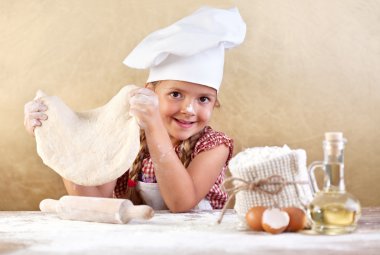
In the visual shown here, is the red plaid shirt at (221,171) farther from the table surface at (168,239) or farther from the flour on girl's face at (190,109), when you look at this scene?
the table surface at (168,239)

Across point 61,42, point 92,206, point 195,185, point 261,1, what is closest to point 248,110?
point 261,1

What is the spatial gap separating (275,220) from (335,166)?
147mm

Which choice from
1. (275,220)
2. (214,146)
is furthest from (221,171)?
(275,220)

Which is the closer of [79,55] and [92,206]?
[92,206]

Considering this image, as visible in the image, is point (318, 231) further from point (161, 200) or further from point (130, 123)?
point (161, 200)

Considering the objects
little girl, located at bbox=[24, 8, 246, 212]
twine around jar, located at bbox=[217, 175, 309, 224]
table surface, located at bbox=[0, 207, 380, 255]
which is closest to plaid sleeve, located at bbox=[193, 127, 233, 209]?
little girl, located at bbox=[24, 8, 246, 212]

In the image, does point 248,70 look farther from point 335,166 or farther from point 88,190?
point 335,166

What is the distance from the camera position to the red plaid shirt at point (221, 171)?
5.97ft

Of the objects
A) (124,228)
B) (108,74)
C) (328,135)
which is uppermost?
(108,74)

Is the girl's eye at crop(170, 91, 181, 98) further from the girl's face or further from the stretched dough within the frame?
the stretched dough

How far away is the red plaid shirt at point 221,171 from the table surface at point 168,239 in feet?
1.83

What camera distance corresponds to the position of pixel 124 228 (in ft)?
3.84

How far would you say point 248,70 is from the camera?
83.8 inches

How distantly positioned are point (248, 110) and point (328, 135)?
1.08m
